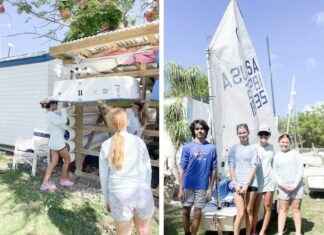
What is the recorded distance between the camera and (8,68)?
3.87 metres

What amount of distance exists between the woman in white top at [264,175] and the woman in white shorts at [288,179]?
0.10 feet

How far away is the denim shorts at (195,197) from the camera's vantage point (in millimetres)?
1357

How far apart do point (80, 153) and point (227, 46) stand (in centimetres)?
133

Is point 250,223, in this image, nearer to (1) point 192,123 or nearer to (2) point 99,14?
(1) point 192,123

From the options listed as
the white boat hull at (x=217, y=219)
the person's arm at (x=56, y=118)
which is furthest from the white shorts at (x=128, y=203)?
the person's arm at (x=56, y=118)

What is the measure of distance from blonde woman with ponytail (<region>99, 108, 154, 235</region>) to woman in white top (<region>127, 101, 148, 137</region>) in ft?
0.93

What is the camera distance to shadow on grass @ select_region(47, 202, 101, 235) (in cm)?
192

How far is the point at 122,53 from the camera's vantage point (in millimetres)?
1981

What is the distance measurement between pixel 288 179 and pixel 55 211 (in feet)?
4.13

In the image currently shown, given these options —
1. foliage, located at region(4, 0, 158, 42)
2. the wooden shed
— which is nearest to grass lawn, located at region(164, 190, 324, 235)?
the wooden shed

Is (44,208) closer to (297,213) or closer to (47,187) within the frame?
(47,187)

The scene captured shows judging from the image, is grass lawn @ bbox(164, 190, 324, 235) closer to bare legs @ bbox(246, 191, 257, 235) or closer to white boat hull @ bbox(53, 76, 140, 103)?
bare legs @ bbox(246, 191, 257, 235)

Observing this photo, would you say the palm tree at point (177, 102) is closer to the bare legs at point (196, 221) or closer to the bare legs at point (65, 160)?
the bare legs at point (196, 221)

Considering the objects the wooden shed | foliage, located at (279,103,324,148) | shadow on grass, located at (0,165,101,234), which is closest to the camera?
foliage, located at (279,103,324,148)
